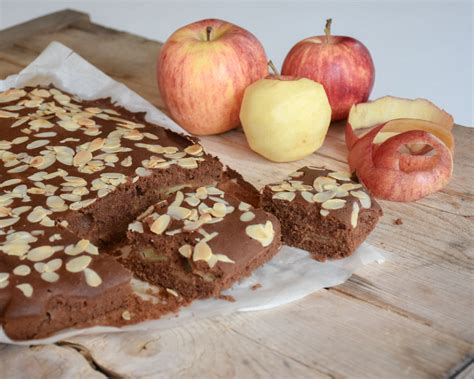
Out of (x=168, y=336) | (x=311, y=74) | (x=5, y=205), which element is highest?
(x=311, y=74)

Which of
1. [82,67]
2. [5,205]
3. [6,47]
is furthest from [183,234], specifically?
[6,47]

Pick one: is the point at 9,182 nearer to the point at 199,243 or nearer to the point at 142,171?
the point at 142,171

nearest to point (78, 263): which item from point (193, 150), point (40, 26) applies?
point (193, 150)

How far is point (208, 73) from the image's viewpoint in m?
3.22

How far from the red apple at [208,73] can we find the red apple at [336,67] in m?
0.16

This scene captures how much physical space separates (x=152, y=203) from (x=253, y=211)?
45 centimetres

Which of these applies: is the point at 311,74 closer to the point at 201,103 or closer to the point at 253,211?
the point at 201,103

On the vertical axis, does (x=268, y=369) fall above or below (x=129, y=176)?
below

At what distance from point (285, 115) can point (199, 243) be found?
0.88 m

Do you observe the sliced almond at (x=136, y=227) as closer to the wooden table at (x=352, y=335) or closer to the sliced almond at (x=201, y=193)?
the sliced almond at (x=201, y=193)

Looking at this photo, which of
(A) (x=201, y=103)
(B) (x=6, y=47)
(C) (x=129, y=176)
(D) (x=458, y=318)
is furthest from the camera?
(B) (x=6, y=47)

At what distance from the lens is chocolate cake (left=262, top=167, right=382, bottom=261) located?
2.56m

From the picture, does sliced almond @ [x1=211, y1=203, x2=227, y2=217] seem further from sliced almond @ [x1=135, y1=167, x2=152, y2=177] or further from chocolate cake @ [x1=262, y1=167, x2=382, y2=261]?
sliced almond @ [x1=135, y1=167, x2=152, y2=177]

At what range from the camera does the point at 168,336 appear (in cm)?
225
